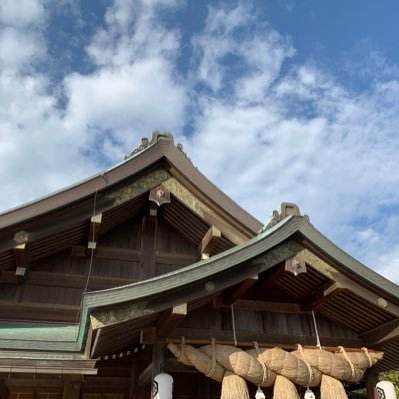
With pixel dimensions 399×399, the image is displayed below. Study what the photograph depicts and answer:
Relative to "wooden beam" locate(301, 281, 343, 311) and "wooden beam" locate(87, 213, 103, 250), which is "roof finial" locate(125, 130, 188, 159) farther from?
"wooden beam" locate(301, 281, 343, 311)

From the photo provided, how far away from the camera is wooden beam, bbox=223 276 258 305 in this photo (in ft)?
19.6

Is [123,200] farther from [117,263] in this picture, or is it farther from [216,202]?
[216,202]

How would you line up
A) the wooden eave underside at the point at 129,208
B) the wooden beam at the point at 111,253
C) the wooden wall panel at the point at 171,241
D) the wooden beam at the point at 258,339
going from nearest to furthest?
the wooden beam at the point at 258,339, the wooden eave underside at the point at 129,208, the wooden beam at the point at 111,253, the wooden wall panel at the point at 171,241

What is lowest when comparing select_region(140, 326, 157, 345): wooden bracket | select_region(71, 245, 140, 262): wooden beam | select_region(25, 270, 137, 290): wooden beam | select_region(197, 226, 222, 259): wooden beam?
select_region(140, 326, 157, 345): wooden bracket

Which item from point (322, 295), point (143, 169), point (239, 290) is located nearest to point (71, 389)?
point (239, 290)

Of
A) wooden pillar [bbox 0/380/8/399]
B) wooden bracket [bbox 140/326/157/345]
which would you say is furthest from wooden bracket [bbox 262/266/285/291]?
wooden pillar [bbox 0/380/8/399]

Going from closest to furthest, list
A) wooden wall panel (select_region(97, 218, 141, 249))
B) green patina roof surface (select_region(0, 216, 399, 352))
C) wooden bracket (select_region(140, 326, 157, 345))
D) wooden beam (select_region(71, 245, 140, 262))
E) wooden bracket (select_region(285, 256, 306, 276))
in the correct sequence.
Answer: green patina roof surface (select_region(0, 216, 399, 352)) → wooden bracket (select_region(140, 326, 157, 345)) → wooden bracket (select_region(285, 256, 306, 276)) → wooden beam (select_region(71, 245, 140, 262)) → wooden wall panel (select_region(97, 218, 141, 249))

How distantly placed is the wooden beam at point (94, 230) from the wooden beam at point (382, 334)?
15.6ft

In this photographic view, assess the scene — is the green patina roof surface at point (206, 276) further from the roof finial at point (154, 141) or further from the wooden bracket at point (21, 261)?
the roof finial at point (154, 141)

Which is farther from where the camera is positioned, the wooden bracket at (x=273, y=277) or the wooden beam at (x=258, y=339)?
the wooden bracket at (x=273, y=277)

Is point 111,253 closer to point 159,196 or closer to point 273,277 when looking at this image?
point 159,196

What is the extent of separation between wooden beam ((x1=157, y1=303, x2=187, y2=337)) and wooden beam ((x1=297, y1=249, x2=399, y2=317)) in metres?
1.97

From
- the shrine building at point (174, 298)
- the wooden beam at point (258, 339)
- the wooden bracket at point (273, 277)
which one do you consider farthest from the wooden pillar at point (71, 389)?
the wooden bracket at point (273, 277)

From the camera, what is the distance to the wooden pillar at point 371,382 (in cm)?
656
